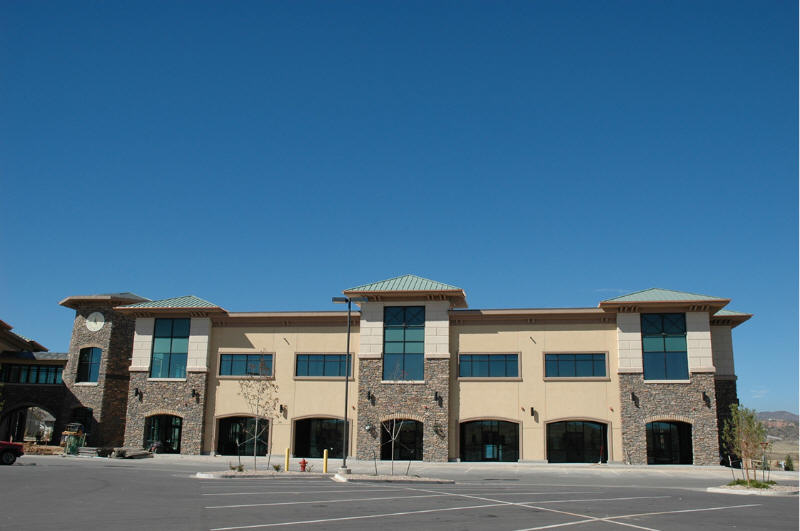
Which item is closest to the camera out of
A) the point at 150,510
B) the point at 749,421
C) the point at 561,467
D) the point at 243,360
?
the point at 150,510

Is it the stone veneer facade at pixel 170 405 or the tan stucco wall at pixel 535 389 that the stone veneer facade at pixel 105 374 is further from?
the tan stucco wall at pixel 535 389

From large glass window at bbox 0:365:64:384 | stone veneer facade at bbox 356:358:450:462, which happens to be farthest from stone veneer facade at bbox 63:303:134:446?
stone veneer facade at bbox 356:358:450:462

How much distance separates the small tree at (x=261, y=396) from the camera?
1597 inches

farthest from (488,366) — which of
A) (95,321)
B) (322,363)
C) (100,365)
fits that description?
(95,321)

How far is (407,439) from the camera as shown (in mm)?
39281

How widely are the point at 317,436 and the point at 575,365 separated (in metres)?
15.9

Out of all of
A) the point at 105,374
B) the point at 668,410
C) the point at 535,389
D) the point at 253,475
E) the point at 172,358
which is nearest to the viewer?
the point at 253,475

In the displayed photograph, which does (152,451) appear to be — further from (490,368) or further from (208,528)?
(208,528)

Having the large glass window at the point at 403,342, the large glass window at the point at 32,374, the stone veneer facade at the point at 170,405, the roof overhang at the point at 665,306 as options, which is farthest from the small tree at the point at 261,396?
the roof overhang at the point at 665,306

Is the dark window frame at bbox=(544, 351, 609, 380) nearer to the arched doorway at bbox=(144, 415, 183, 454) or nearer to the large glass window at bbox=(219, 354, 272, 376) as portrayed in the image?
the large glass window at bbox=(219, 354, 272, 376)

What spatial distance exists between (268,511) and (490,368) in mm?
24060

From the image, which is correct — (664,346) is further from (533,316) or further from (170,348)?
(170,348)


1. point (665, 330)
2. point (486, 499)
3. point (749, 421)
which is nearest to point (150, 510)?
point (486, 499)

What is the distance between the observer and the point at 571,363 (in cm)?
3838
